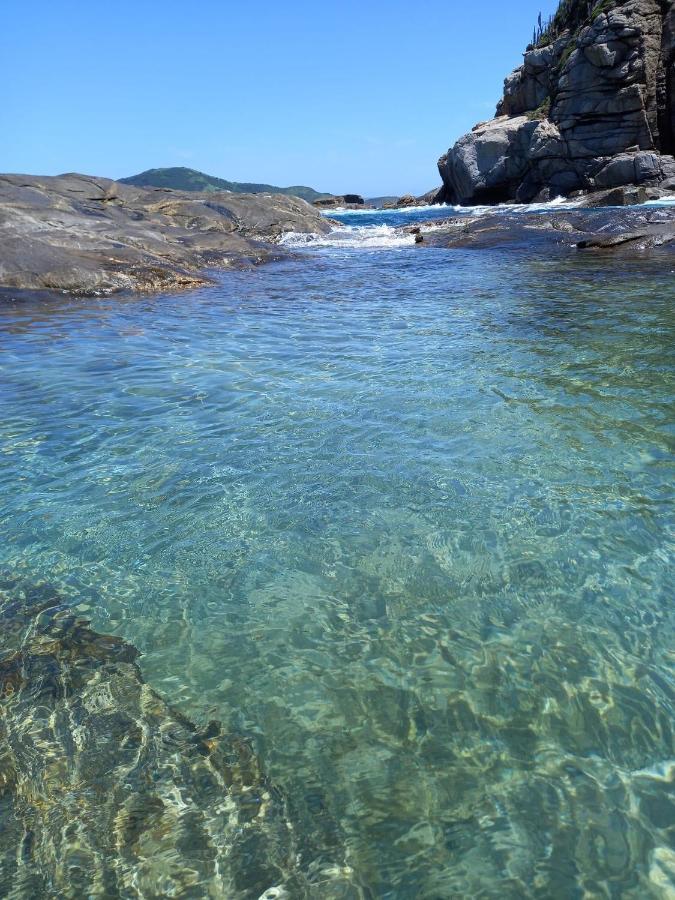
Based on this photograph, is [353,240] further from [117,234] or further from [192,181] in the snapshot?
[192,181]

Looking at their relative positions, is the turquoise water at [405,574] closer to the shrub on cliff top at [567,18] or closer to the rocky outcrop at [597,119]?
the rocky outcrop at [597,119]

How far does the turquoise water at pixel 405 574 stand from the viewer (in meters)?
2.46

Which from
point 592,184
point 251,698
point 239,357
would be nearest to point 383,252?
point 239,357

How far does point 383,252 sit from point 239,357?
59.9 feet

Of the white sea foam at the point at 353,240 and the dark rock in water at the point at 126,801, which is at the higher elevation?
the white sea foam at the point at 353,240

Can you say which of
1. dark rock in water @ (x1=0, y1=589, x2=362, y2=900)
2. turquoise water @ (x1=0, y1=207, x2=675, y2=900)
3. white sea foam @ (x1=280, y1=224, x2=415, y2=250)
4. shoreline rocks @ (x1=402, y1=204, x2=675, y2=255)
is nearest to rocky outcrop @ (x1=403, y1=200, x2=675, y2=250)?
shoreline rocks @ (x1=402, y1=204, x2=675, y2=255)

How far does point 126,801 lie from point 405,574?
2.06m

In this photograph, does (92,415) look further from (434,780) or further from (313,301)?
(313,301)

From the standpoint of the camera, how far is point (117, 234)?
753 inches

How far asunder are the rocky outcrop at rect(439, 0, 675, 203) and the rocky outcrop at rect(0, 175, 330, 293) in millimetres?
26979

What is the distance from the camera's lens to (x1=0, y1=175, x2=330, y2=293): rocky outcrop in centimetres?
1564

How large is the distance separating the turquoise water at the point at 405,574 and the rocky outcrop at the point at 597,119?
141 feet

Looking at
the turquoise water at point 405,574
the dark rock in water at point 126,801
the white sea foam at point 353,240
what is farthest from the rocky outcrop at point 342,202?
the dark rock in water at point 126,801

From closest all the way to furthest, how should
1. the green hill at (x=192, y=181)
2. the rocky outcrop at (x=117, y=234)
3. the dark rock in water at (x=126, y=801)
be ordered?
the dark rock in water at (x=126, y=801), the rocky outcrop at (x=117, y=234), the green hill at (x=192, y=181)
